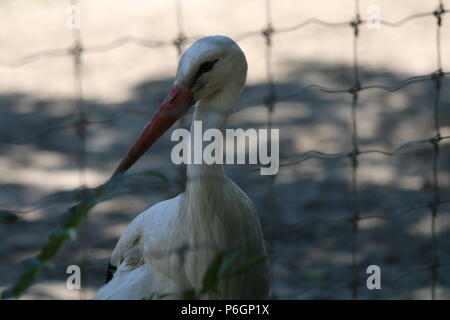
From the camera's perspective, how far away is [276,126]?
3693 mm

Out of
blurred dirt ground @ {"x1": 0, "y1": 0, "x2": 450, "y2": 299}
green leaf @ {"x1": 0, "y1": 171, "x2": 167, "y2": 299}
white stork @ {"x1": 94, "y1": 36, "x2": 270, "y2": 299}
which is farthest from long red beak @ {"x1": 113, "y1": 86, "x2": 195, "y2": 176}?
green leaf @ {"x1": 0, "y1": 171, "x2": 167, "y2": 299}

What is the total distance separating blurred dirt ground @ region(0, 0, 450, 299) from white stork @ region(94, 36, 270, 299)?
15.0 inches

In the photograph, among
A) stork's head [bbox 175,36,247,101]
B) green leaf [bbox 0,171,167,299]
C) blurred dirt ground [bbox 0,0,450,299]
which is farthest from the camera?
blurred dirt ground [bbox 0,0,450,299]

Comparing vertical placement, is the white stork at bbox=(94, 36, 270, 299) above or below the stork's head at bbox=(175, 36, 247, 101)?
below

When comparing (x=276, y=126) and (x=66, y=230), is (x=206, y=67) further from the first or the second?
(x=276, y=126)

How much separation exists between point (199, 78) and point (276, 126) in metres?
1.84

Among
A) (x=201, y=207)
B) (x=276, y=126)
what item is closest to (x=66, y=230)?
(x=201, y=207)

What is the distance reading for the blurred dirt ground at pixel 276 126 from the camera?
2.93m

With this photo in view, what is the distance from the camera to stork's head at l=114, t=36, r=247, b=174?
1845 millimetres

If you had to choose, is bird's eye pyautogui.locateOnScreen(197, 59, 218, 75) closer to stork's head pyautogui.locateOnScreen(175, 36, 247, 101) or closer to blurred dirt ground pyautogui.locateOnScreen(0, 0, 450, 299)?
stork's head pyautogui.locateOnScreen(175, 36, 247, 101)

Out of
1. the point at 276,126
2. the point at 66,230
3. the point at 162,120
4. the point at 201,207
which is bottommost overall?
the point at 66,230

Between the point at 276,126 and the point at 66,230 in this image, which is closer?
the point at 66,230

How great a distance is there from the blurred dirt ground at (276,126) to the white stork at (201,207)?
1.25 ft

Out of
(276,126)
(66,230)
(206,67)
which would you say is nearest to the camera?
(66,230)
